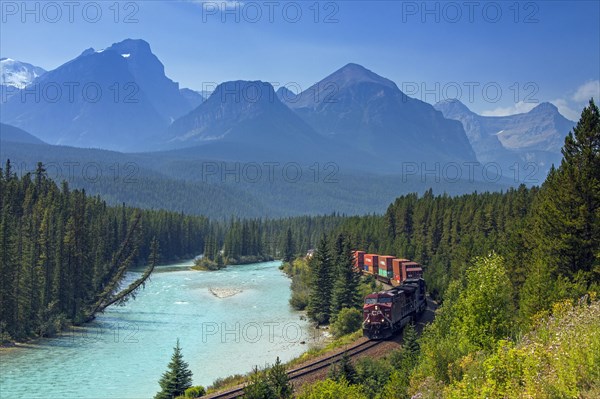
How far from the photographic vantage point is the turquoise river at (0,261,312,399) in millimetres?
46031

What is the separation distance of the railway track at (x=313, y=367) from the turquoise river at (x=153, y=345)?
311 inches

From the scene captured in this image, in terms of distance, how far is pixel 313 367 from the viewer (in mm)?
42594

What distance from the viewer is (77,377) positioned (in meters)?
47.7

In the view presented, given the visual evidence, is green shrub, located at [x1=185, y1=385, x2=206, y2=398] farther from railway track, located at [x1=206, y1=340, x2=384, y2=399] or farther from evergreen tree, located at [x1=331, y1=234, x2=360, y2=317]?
evergreen tree, located at [x1=331, y1=234, x2=360, y2=317]

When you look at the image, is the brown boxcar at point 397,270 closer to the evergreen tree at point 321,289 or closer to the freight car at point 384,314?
the evergreen tree at point 321,289

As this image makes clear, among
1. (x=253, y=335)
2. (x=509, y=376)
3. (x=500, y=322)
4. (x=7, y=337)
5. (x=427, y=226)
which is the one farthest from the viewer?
(x=427, y=226)

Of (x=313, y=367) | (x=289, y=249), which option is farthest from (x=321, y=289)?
(x=289, y=249)

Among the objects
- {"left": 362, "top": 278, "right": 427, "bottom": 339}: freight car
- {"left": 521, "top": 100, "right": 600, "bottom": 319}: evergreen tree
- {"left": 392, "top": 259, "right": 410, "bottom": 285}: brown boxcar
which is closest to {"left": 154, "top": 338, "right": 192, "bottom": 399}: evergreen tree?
{"left": 362, "top": 278, "right": 427, "bottom": 339}: freight car

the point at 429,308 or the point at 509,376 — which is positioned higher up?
the point at 509,376

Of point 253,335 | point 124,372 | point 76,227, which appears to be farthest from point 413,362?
point 76,227

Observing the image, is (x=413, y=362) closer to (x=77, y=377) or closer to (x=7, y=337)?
(x=77, y=377)

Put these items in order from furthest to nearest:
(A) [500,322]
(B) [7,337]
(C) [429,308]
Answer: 1. (C) [429,308]
2. (B) [7,337]
3. (A) [500,322]

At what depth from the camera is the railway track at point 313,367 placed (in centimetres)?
3663

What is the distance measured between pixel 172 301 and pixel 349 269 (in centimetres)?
3401
